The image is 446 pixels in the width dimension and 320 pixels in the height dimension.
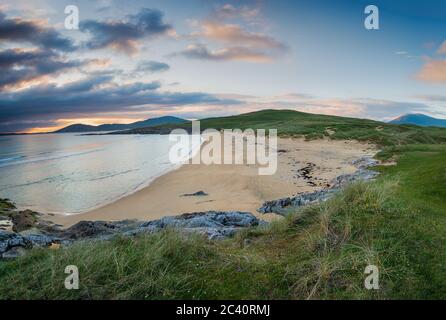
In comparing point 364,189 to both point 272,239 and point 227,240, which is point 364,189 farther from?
point 227,240

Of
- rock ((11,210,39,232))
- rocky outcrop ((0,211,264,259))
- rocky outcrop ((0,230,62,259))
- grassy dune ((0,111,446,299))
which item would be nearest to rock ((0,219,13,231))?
rock ((11,210,39,232))

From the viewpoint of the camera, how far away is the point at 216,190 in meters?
23.7

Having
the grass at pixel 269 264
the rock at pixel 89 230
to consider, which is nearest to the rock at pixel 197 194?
the rock at pixel 89 230

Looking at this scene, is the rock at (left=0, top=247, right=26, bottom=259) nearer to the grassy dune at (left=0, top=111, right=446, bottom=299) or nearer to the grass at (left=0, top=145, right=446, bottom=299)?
the grassy dune at (left=0, top=111, right=446, bottom=299)

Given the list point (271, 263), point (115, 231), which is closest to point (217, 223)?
point (115, 231)

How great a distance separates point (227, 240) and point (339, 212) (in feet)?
10.7

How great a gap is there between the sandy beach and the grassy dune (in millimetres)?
6934

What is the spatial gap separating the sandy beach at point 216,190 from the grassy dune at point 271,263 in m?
6.93

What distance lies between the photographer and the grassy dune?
6.06 metres

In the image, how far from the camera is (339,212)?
30.0ft

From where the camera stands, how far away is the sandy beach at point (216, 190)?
1912cm

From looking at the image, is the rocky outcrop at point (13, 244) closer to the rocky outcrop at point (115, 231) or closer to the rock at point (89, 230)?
the rocky outcrop at point (115, 231)
